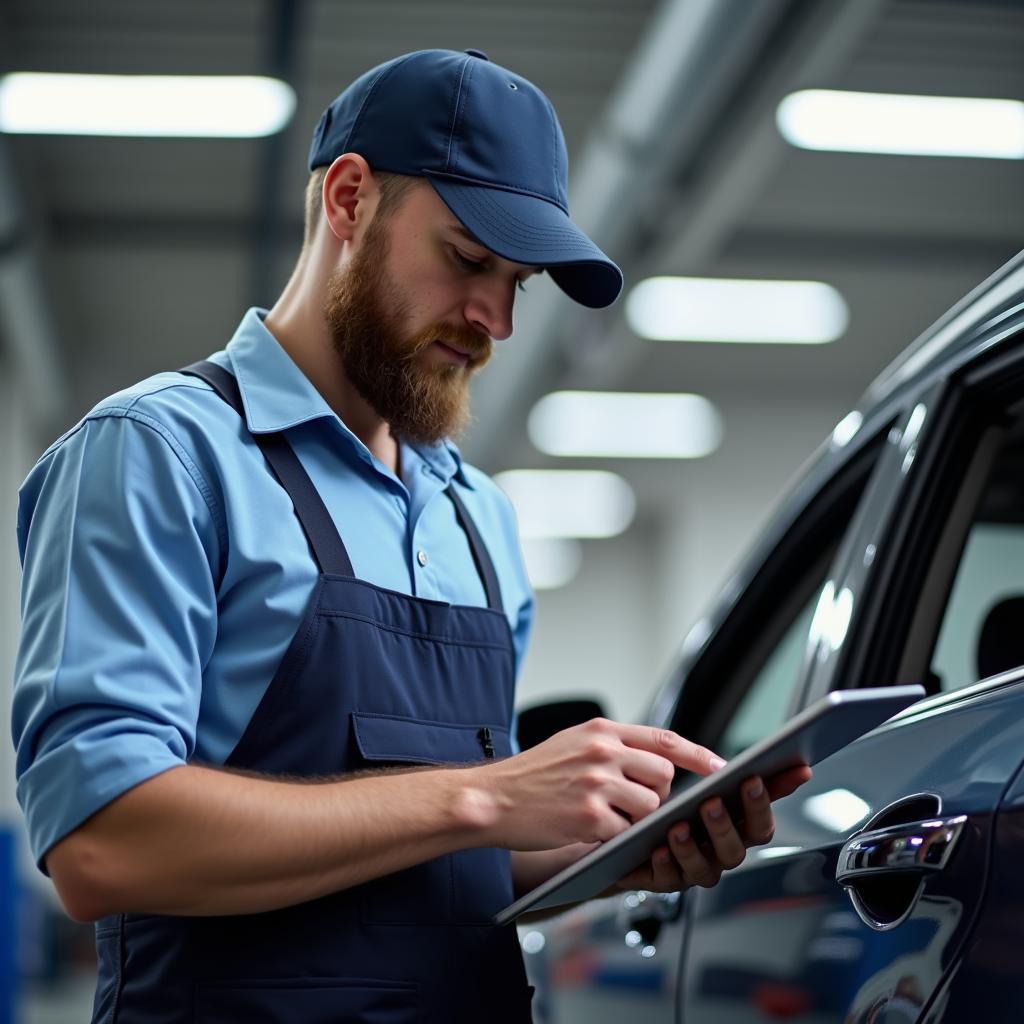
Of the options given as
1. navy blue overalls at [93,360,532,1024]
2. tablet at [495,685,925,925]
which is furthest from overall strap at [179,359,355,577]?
tablet at [495,685,925,925]

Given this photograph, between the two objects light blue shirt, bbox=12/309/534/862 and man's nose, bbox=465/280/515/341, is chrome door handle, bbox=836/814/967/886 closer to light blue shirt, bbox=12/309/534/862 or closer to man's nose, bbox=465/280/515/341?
light blue shirt, bbox=12/309/534/862

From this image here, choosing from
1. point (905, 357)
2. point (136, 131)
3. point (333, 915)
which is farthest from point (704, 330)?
point (333, 915)

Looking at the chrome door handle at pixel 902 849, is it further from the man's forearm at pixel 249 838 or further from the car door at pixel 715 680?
the car door at pixel 715 680

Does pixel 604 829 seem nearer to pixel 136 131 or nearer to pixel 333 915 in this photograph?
pixel 333 915

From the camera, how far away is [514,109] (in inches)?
62.6

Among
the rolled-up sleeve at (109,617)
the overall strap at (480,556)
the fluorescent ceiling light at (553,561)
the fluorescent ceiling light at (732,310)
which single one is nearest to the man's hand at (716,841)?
the overall strap at (480,556)

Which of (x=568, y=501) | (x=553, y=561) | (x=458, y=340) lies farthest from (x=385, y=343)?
(x=553, y=561)

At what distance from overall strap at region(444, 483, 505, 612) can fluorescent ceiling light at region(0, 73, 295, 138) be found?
4024mm

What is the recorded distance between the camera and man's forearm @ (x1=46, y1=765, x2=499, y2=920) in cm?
116

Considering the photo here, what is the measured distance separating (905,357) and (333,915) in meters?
0.93

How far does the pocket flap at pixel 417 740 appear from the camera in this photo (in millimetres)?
1353

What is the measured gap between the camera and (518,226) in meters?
1.52

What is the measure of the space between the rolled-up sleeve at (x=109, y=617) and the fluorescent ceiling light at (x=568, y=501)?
35.7 feet

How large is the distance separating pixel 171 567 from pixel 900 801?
0.65 metres
